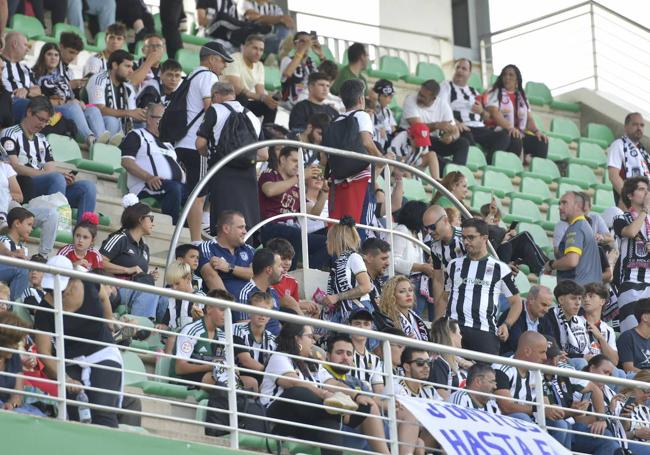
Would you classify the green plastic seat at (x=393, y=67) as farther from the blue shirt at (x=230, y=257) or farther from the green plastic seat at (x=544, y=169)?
the blue shirt at (x=230, y=257)

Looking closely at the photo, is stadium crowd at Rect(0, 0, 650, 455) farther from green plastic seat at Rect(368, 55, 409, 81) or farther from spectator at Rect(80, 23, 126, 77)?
green plastic seat at Rect(368, 55, 409, 81)

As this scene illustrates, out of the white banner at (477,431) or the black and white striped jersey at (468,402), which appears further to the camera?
the black and white striped jersey at (468,402)

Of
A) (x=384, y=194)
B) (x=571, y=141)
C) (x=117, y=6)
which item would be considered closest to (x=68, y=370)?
(x=384, y=194)

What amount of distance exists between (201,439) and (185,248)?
223 centimetres

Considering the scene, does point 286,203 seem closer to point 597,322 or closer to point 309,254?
point 309,254

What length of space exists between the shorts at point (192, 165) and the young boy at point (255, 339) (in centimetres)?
264

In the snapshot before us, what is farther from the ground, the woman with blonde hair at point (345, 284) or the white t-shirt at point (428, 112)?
the white t-shirt at point (428, 112)

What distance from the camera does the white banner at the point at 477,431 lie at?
9.89m

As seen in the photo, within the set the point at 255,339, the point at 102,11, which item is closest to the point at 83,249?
the point at 255,339

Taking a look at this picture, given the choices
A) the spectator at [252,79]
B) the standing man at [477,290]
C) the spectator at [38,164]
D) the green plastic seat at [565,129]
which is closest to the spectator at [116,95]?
the spectator at [252,79]

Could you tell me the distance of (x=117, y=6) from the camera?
18375 mm

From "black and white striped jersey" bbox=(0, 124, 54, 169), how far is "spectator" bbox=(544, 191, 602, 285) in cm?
393

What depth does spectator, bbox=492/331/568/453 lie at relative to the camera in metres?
11.2

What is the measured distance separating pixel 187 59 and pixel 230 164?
489 cm
